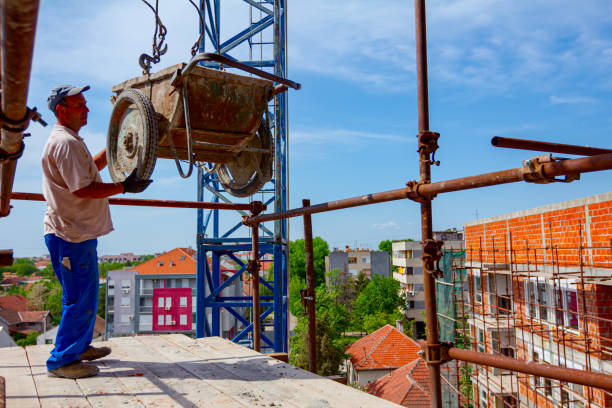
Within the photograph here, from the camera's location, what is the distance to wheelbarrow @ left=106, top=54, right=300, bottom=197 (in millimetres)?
3232

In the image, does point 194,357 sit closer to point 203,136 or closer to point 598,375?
point 203,136

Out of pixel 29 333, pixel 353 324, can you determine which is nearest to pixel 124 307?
pixel 29 333

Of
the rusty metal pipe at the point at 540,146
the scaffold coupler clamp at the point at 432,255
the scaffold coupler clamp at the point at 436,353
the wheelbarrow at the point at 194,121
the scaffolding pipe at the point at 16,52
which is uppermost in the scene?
the wheelbarrow at the point at 194,121

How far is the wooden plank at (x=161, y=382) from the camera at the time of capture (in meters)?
2.34

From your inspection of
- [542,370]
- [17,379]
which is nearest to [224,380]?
[17,379]

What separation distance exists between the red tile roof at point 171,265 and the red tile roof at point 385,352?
17460 mm

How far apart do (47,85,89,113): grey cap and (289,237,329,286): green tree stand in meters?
48.0

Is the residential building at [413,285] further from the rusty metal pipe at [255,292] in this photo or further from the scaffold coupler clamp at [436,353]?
the scaffold coupler clamp at [436,353]

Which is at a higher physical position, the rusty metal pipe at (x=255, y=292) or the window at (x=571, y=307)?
the rusty metal pipe at (x=255, y=292)

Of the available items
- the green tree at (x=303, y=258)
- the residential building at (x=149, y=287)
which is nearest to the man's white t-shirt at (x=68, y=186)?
the residential building at (x=149, y=287)

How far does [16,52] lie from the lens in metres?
1.10

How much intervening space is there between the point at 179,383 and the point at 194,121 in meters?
1.78

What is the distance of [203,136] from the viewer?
361cm

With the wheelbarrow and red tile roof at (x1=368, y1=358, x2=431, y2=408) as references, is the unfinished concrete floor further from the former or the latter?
red tile roof at (x1=368, y1=358, x2=431, y2=408)
